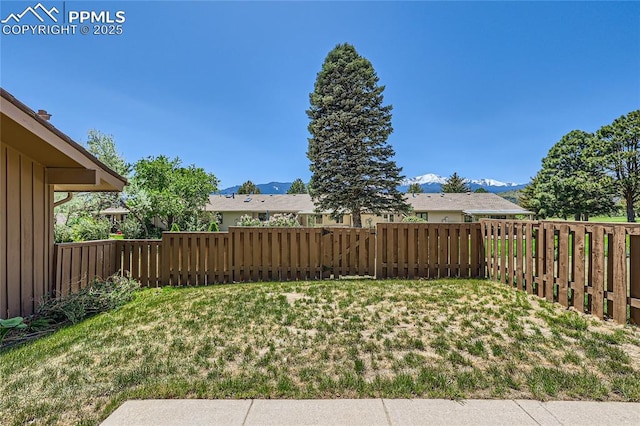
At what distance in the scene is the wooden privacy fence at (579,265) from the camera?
12.3 feet

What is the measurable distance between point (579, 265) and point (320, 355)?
12.7 ft

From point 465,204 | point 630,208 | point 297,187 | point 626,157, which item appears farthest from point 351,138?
point 297,187

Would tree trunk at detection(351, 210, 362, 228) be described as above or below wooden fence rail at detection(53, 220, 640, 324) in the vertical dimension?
above

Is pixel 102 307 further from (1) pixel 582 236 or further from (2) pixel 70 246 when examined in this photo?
(1) pixel 582 236

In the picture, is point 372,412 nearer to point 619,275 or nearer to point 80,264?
point 619,275

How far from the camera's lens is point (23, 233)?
4422 mm

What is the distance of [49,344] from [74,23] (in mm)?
5805

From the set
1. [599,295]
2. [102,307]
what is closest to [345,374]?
[599,295]

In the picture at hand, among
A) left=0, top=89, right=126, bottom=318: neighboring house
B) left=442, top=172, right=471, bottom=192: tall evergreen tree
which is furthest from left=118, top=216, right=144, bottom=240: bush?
left=442, top=172, right=471, bottom=192: tall evergreen tree

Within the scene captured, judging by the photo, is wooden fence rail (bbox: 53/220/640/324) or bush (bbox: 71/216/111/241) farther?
bush (bbox: 71/216/111/241)

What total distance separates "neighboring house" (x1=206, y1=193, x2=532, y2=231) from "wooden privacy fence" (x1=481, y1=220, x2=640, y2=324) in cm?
2081

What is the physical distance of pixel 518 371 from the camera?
2578 mm

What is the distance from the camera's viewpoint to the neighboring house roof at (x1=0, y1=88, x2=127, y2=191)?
11.7 feet

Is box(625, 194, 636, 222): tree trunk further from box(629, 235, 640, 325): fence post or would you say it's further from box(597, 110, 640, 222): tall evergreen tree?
box(629, 235, 640, 325): fence post
